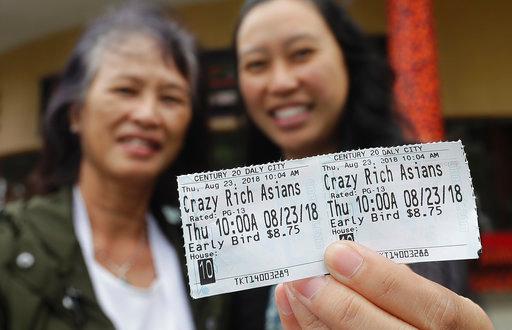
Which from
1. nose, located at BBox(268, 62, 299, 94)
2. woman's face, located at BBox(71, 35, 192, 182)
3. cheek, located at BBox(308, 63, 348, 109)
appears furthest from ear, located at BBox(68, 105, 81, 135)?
cheek, located at BBox(308, 63, 348, 109)

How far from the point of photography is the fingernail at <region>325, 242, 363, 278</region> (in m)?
0.82

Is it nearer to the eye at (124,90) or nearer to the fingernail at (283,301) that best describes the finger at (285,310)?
the fingernail at (283,301)

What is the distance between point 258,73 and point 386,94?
0.47 meters

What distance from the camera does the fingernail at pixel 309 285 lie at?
85 centimetres

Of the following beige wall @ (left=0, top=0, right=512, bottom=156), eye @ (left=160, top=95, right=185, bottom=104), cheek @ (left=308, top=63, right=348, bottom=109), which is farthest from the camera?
beige wall @ (left=0, top=0, right=512, bottom=156)

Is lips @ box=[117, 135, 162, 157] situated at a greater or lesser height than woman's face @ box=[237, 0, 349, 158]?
lesser

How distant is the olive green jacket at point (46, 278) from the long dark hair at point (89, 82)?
0.32 m

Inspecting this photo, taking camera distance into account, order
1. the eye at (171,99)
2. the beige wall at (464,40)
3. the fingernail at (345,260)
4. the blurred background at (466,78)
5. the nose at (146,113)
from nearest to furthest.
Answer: the fingernail at (345,260) → the nose at (146,113) → the eye at (171,99) → the blurred background at (466,78) → the beige wall at (464,40)

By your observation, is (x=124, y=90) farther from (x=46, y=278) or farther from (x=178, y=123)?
(x=46, y=278)

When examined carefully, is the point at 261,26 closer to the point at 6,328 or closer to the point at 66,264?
the point at 66,264

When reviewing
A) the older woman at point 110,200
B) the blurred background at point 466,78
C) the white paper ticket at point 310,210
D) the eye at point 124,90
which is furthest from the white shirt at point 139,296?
the blurred background at point 466,78

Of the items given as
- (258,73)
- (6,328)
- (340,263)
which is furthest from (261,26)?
(6,328)

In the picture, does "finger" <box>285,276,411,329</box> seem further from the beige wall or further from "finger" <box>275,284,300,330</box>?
the beige wall

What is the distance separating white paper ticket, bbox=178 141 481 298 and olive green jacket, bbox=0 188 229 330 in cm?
71
